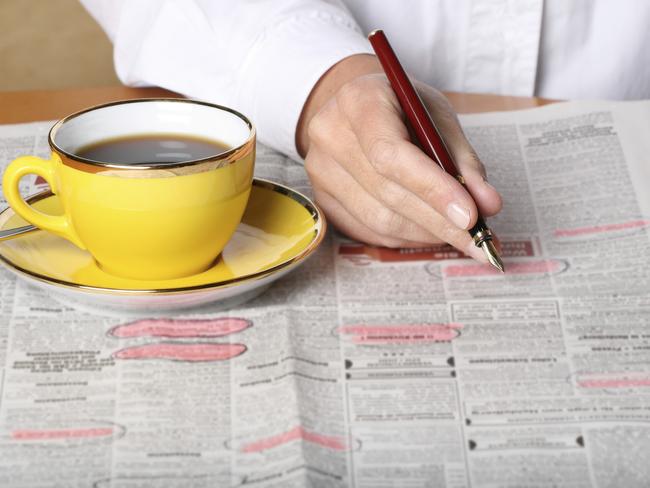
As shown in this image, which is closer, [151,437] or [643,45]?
[151,437]

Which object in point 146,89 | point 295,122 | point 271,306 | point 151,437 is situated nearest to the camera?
point 151,437

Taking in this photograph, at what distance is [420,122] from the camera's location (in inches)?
22.8

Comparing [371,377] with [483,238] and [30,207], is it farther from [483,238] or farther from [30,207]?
[30,207]

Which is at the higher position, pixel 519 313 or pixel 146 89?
pixel 146 89

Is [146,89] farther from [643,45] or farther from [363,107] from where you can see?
[643,45]

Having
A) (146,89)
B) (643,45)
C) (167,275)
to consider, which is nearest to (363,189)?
(167,275)

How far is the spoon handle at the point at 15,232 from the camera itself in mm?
558

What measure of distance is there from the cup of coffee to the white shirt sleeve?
0.61 feet

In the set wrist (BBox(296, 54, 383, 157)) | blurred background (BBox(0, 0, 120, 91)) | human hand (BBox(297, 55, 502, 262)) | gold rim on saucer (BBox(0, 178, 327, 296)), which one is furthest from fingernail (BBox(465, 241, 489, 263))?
blurred background (BBox(0, 0, 120, 91))

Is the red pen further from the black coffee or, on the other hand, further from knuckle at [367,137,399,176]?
the black coffee

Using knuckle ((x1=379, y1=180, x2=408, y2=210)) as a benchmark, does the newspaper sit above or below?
below

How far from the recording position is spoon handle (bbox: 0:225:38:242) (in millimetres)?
558

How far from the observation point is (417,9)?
3.12 ft

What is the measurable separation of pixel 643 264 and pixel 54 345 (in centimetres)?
41
